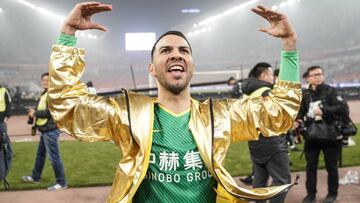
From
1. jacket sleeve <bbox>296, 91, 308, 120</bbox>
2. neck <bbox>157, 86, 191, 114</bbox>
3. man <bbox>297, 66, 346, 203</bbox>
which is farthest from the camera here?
jacket sleeve <bbox>296, 91, 308, 120</bbox>

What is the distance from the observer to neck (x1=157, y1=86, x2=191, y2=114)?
2.16 m

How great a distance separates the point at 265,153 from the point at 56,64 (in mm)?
2954

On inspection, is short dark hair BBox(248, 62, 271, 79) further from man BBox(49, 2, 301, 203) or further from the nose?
the nose

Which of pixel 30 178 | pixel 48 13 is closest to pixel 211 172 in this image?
pixel 30 178

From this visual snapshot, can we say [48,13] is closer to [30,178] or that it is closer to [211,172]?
[30,178]

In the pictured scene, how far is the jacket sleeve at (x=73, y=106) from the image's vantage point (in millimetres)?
1990

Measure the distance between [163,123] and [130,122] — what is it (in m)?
0.21

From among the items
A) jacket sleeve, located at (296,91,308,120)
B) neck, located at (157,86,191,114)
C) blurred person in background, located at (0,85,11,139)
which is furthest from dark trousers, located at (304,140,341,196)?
blurred person in background, located at (0,85,11,139)

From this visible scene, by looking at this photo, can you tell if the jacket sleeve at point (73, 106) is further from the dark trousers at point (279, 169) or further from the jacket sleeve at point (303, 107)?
the jacket sleeve at point (303, 107)

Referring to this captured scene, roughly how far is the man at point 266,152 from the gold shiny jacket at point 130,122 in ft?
6.53

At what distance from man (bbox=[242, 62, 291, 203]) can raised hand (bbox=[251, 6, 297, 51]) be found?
1.81 m

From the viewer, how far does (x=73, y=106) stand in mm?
1984

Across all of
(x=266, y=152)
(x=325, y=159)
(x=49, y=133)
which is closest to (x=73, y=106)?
(x=266, y=152)

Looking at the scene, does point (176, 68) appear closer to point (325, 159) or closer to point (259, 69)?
point (259, 69)
